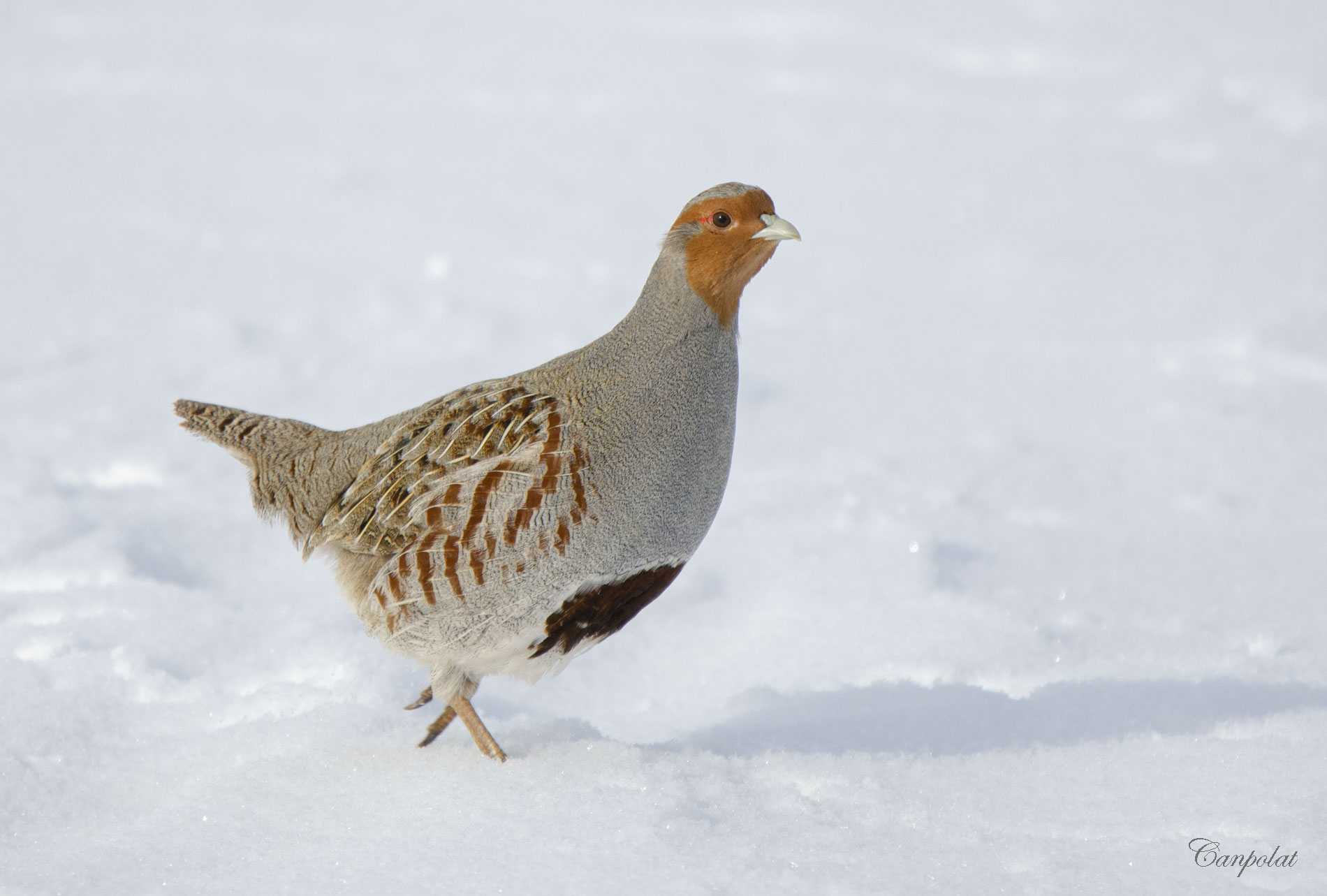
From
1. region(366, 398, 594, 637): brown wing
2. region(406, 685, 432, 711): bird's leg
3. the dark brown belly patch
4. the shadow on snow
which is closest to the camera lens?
region(366, 398, 594, 637): brown wing

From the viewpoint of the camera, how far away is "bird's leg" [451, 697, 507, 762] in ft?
10.8

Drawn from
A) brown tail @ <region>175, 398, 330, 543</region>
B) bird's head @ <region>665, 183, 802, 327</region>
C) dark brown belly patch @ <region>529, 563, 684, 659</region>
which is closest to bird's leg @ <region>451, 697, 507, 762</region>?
dark brown belly patch @ <region>529, 563, 684, 659</region>

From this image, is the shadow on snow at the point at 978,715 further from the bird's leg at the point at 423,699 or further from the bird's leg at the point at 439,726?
the bird's leg at the point at 423,699

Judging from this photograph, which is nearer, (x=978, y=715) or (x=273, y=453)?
(x=978, y=715)

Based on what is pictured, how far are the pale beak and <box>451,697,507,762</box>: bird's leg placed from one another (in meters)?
1.53

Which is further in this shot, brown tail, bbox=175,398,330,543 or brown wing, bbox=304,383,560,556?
brown tail, bbox=175,398,330,543

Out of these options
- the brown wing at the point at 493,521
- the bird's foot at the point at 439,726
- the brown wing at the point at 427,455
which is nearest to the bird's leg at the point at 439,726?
the bird's foot at the point at 439,726

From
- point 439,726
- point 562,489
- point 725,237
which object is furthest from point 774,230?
point 439,726

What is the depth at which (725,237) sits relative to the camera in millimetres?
3258

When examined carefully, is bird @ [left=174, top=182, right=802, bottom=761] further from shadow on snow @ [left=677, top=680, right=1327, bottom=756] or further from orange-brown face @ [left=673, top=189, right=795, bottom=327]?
shadow on snow @ [left=677, top=680, right=1327, bottom=756]

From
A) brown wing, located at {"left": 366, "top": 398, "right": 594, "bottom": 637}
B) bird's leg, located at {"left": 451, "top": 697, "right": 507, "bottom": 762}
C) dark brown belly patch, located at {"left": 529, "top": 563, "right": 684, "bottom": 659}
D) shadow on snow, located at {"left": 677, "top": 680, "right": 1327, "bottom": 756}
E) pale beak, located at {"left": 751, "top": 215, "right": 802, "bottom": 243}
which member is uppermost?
pale beak, located at {"left": 751, "top": 215, "right": 802, "bottom": 243}

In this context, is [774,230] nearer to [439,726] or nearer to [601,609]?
[601,609]

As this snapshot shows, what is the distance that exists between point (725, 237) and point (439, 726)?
1638 millimetres

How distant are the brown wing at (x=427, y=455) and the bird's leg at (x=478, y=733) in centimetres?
48
